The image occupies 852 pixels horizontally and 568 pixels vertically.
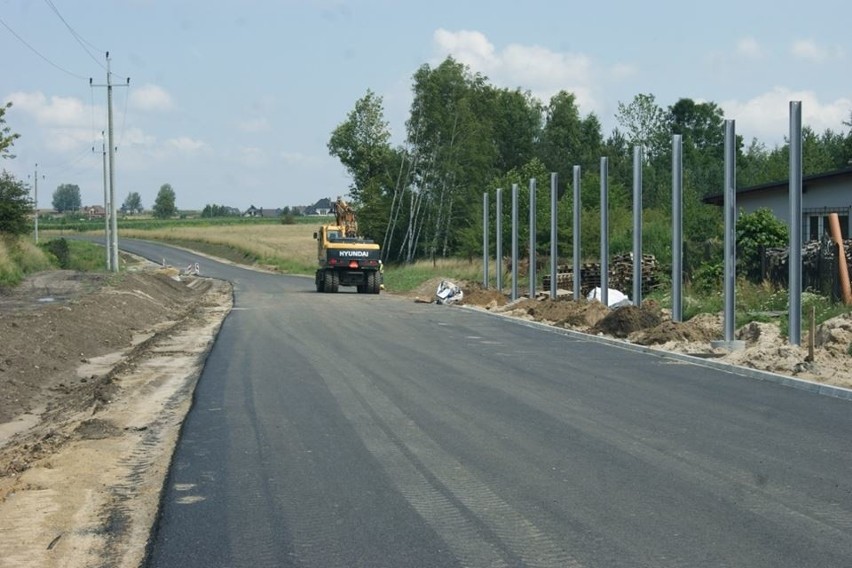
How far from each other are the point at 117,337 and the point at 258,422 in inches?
631

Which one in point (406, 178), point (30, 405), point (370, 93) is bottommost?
point (30, 405)

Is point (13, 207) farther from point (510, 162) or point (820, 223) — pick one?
point (510, 162)

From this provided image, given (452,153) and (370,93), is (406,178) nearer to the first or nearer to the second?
(452,153)

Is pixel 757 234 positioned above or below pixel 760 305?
above

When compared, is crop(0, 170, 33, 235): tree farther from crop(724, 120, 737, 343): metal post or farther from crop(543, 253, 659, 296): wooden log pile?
crop(724, 120, 737, 343): metal post

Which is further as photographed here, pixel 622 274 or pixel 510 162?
pixel 510 162

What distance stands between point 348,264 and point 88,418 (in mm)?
36761

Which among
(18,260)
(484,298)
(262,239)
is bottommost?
(484,298)

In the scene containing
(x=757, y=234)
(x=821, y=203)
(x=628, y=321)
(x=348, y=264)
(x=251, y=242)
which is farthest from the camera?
(x=251, y=242)

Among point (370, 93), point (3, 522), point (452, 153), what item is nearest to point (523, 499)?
point (3, 522)

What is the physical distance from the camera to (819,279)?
29.9 metres

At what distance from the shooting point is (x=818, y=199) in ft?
125

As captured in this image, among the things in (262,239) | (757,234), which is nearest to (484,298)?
(757,234)

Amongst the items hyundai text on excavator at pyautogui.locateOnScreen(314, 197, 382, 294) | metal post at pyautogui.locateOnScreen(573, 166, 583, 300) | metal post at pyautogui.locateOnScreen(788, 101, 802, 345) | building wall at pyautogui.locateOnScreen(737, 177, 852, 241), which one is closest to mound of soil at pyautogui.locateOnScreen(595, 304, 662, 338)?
metal post at pyautogui.locateOnScreen(788, 101, 802, 345)
